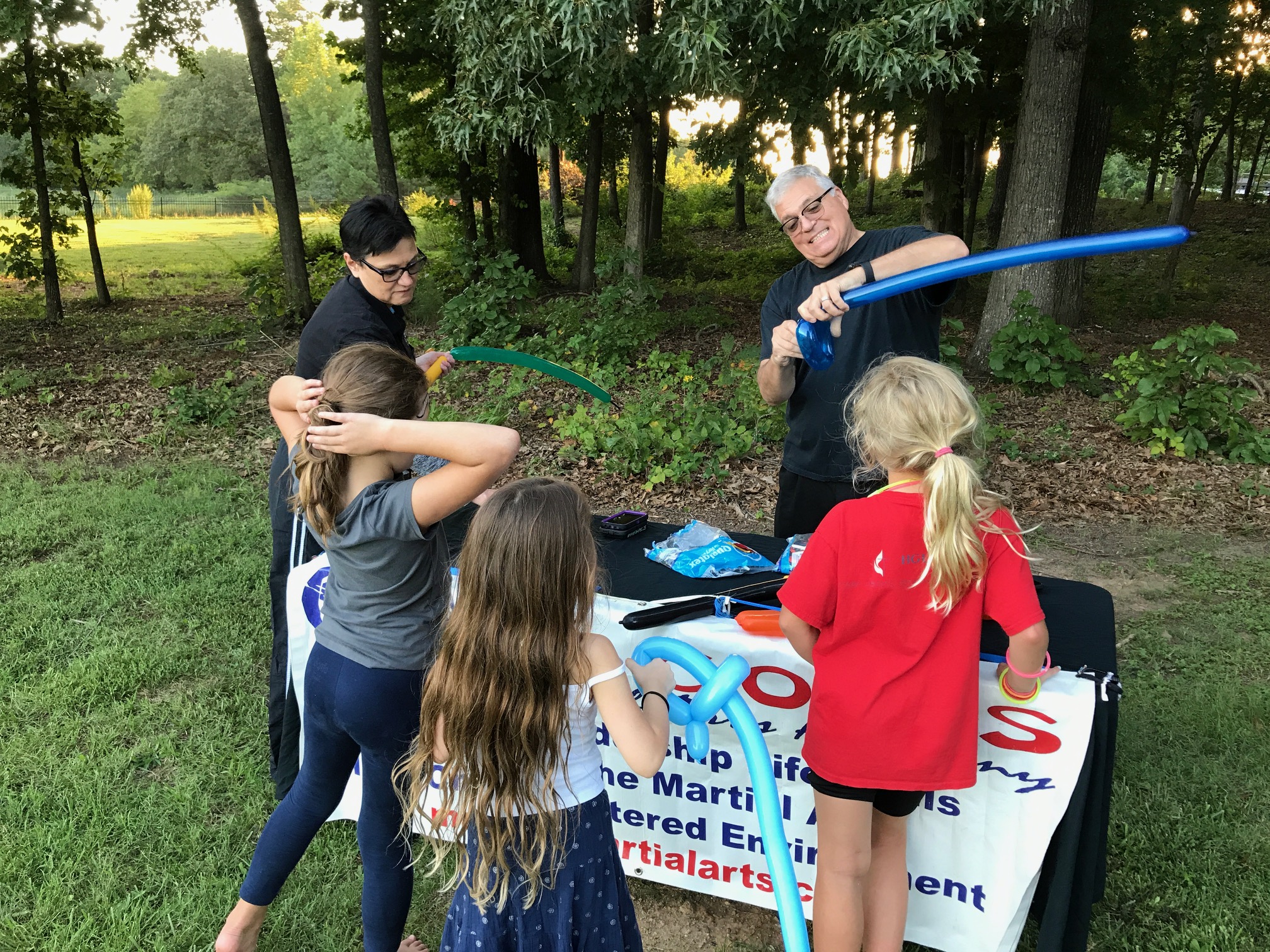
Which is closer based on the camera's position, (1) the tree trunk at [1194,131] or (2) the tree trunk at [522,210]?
(1) the tree trunk at [1194,131]

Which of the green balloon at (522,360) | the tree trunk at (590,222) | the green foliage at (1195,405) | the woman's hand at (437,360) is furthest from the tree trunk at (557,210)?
the woman's hand at (437,360)

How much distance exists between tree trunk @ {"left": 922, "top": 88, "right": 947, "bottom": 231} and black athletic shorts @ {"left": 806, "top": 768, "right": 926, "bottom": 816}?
904 cm

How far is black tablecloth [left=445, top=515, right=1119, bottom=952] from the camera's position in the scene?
2.02 metres

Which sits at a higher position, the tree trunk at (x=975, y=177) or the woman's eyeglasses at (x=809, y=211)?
the tree trunk at (x=975, y=177)

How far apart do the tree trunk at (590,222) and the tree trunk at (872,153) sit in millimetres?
3904

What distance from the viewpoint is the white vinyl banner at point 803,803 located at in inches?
80.9

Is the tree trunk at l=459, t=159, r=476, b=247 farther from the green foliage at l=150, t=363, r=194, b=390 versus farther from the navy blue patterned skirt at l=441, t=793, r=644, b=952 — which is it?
the navy blue patterned skirt at l=441, t=793, r=644, b=952

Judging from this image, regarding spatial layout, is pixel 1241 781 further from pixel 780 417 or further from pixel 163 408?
pixel 163 408

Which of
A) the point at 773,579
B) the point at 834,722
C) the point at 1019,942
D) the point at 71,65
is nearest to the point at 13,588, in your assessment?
the point at 773,579

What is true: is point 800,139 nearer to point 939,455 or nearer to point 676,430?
point 676,430

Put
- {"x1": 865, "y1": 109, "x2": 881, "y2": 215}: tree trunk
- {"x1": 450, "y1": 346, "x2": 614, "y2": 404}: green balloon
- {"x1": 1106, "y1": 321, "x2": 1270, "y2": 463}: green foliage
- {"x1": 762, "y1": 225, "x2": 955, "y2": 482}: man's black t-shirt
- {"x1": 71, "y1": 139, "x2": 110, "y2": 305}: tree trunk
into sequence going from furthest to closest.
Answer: {"x1": 71, "y1": 139, "x2": 110, "y2": 305}: tree trunk, {"x1": 865, "y1": 109, "x2": 881, "y2": 215}: tree trunk, {"x1": 1106, "y1": 321, "x2": 1270, "y2": 463}: green foliage, {"x1": 450, "y1": 346, "x2": 614, "y2": 404}: green balloon, {"x1": 762, "y1": 225, "x2": 955, "y2": 482}: man's black t-shirt

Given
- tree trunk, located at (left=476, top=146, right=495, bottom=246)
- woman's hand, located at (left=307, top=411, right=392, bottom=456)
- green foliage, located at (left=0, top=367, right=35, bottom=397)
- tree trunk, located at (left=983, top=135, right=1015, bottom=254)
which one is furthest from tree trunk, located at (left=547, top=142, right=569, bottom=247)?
woman's hand, located at (left=307, top=411, right=392, bottom=456)

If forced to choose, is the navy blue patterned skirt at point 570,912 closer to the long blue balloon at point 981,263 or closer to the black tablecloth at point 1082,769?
the black tablecloth at point 1082,769

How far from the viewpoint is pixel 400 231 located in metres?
2.60
